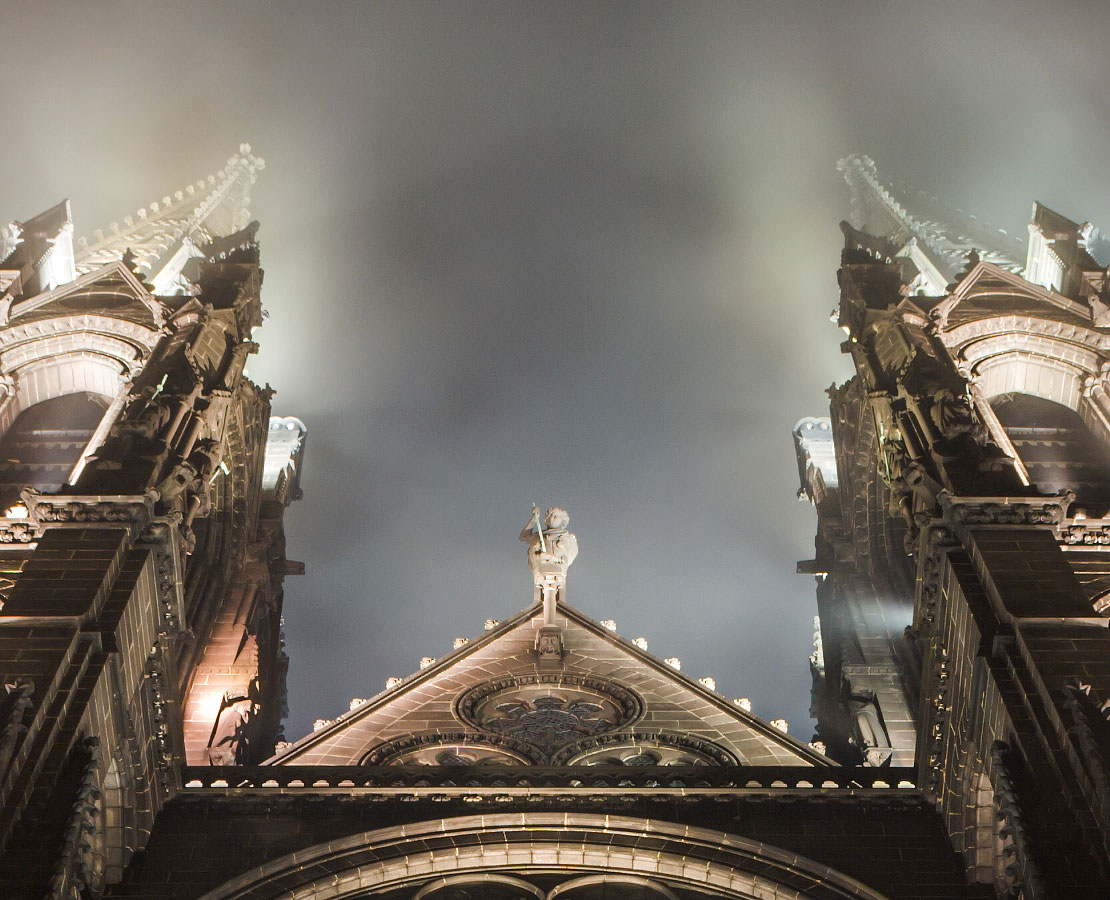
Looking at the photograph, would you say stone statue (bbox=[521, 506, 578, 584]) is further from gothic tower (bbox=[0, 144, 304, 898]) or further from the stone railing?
the stone railing

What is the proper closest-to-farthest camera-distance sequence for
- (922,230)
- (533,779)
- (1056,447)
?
(533,779) < (1056,447) < (922,230)

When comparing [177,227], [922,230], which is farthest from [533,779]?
[922,230]

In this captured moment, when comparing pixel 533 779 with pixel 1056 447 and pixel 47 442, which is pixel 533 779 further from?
pixel 1056 447

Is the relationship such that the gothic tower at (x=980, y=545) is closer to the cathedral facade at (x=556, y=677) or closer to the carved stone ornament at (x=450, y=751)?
the cathedral facade at (x=556, y=677)

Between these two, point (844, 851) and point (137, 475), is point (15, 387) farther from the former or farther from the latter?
point (844, 851)

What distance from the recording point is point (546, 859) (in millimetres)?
Answer: 16031

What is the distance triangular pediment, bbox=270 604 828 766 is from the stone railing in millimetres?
1773

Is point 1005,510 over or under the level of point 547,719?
over

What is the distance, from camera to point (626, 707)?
816 inches

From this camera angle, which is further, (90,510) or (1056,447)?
(1056,447)

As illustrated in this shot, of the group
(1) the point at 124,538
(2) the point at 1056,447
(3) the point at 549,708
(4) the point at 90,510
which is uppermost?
(2) the point at 1056,447

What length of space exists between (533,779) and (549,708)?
13.1 ft

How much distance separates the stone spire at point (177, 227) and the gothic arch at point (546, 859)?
18314 millimetres

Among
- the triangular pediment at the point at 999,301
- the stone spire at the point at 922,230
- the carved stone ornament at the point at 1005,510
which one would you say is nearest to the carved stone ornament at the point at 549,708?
the carved stone ornament at the point at 1005,510
